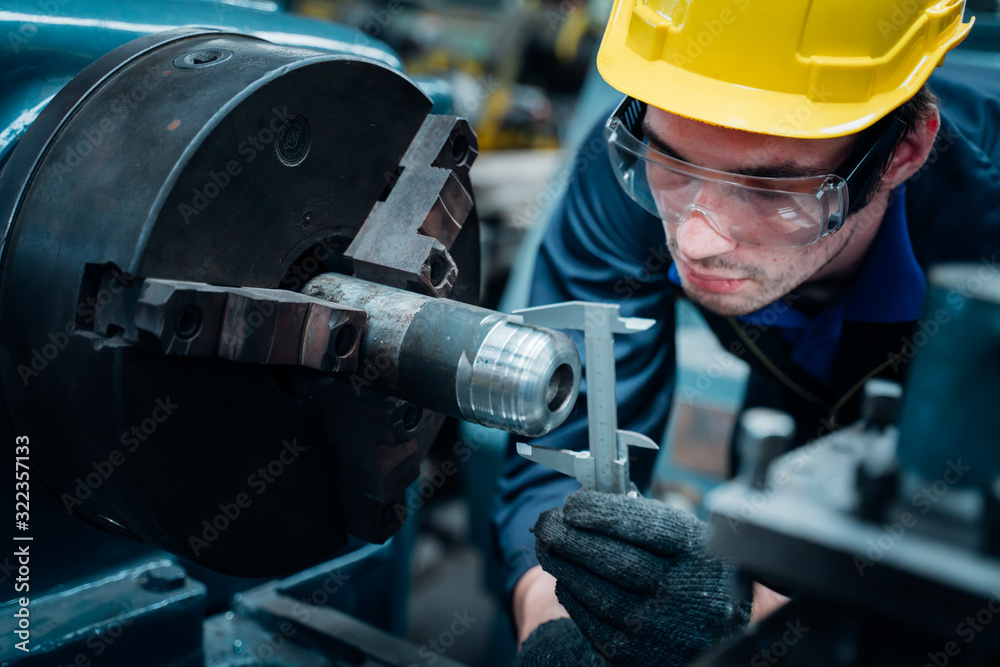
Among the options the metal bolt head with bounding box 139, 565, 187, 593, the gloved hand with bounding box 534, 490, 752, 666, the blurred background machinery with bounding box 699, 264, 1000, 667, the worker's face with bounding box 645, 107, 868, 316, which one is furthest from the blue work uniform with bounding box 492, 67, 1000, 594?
the blurred background machinery with bounding box 699, 264, 1000, 667

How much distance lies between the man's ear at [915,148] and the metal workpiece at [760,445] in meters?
0.60

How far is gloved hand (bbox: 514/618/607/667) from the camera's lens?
87 cm

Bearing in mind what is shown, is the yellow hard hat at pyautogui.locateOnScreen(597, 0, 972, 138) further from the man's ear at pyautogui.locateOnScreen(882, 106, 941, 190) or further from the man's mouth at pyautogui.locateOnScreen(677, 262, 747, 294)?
the man's mouth at pyautogui.locateOnScreen(677, 262, 747, 294)

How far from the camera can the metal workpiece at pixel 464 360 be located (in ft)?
2.09

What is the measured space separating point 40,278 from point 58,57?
0.27 metres

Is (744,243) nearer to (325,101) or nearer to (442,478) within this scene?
(325,101)

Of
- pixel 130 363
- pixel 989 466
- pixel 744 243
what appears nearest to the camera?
pixel 989 466

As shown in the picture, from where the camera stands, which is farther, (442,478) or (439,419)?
(442,478)

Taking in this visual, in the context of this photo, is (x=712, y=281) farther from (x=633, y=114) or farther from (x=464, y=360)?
(x=464, y=360)

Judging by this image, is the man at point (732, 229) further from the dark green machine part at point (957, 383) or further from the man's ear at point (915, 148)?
the dark green machine part at point (957, 383)

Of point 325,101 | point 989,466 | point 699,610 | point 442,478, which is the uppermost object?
point 325,101

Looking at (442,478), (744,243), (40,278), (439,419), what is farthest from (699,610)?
(442,478)

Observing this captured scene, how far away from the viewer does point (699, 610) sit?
769 millimetres

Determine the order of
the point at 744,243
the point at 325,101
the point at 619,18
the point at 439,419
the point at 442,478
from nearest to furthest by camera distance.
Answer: the point at 325,101 < the point at 439,419 < the point at 744,243 < the point at 619,18 < the point at 442,478
